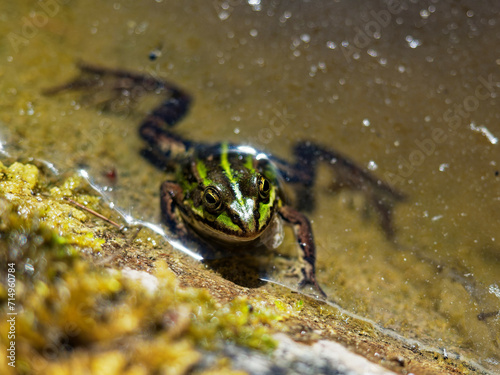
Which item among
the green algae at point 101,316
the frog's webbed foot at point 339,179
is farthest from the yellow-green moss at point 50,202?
the frog's webbed foot at point 339,179

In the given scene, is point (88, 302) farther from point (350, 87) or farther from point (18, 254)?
point (350, 87)

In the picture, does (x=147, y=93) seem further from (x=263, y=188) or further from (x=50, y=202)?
(x=263, y=188)

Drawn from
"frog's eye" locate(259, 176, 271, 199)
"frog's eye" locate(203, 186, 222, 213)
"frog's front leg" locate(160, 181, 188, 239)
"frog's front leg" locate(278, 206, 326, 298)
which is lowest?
"frog's front leg" locate(160, 181, 188, 239)

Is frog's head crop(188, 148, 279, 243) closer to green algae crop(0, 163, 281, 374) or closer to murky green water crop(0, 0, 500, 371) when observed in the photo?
murky green water crop(0, 0, 500, 371)

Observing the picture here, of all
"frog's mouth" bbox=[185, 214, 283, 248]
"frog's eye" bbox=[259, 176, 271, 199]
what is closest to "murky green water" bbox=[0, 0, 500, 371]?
"frog's mouth" bbox=[185, 214, 283, 248]

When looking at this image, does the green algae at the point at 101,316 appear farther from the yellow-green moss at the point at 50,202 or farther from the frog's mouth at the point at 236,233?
the frog's mouth at the point at 236,233

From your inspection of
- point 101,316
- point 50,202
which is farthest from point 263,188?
point 101,316
